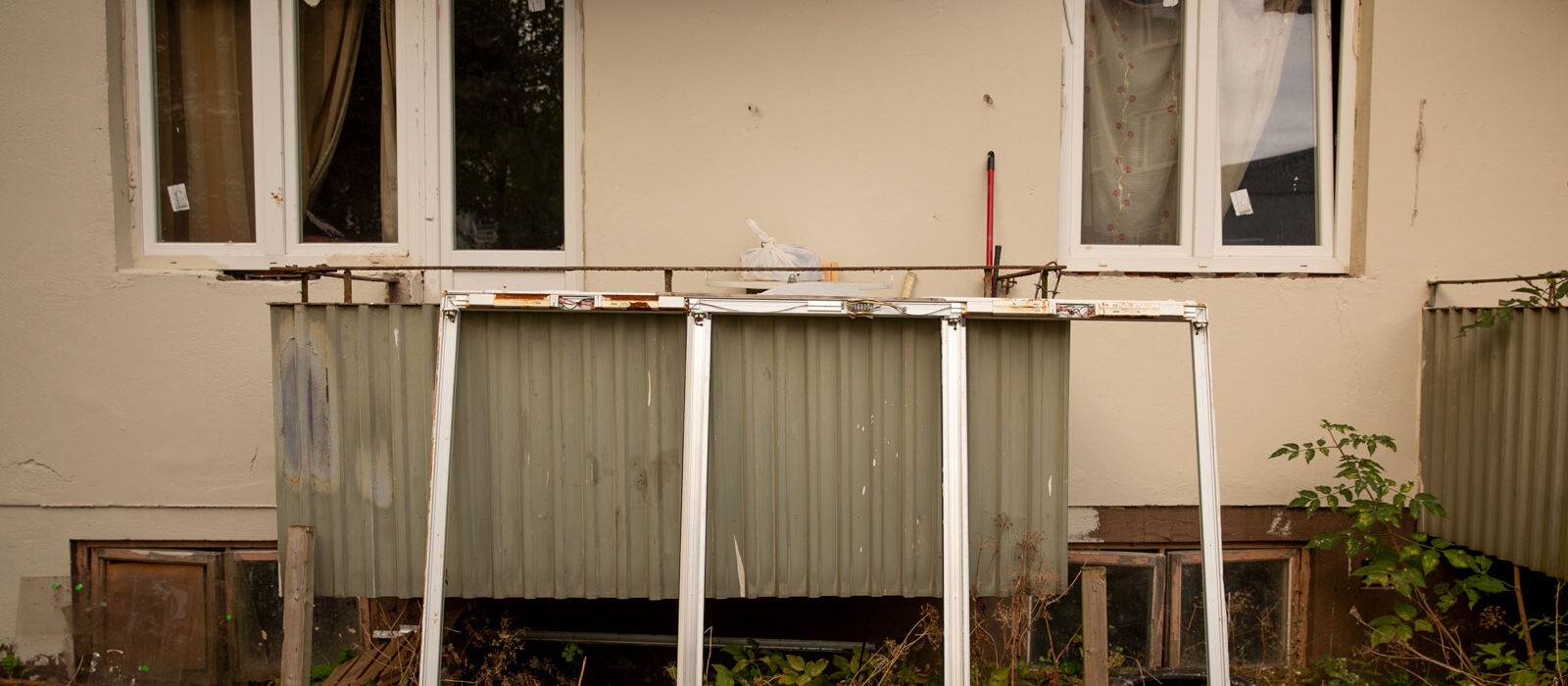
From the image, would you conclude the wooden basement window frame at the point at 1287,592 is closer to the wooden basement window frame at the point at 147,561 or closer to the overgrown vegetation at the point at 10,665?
the wooden basement window frame at the point at 147,561

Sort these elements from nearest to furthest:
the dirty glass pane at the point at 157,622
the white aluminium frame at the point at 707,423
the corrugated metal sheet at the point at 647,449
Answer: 1. the white aluminium frame at the point at 707,423
2. the corrugated metal sheet at the point at 647,449
3. the dirty glass pane at the point at 157,622

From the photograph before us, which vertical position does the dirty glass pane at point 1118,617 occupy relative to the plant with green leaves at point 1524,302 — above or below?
below

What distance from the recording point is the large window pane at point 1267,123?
3676mm

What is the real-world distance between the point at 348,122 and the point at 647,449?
2.36m

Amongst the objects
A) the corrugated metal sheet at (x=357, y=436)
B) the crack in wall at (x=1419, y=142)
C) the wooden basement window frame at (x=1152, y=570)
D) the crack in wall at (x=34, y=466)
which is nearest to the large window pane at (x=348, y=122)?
the corrugated metal sheet at (x=357, y=436)

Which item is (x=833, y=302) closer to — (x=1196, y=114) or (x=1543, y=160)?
(x=1196, y=114)

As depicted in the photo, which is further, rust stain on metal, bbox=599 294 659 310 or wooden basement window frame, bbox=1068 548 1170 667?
wooden basement window frame, bbox=1068 548 1170 667

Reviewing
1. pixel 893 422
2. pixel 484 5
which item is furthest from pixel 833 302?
pixel 484 5

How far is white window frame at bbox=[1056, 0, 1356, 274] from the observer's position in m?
3.61

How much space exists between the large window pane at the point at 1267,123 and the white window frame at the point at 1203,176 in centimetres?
5

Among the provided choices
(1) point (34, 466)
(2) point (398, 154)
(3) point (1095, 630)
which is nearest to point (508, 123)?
(2) point (398, 154)

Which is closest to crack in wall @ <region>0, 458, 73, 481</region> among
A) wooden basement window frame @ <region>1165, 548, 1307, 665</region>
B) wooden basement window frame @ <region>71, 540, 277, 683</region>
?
wooden basement window frame @ <region>71, 540, 277, 683</region>

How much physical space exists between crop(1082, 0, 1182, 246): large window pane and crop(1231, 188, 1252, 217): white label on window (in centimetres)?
28

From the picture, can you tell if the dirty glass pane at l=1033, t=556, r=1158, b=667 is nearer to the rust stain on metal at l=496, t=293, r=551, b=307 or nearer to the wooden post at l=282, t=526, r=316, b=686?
the rust stain on metal at l=496, t=293, r=551, b=307
